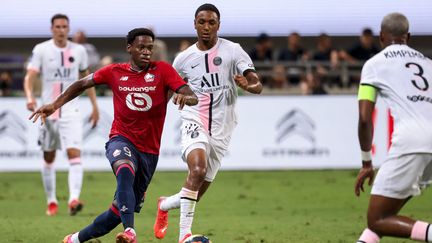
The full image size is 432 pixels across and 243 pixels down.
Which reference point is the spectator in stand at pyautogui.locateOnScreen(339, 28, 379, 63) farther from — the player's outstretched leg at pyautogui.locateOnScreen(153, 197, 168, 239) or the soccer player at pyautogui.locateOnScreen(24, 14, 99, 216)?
the player's outstretched leg at pyautogui.locateOnScreen(153, 197, 168, 239)

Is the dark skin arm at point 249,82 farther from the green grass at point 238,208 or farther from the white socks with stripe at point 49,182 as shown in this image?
the white socks with stripe at point 49,182

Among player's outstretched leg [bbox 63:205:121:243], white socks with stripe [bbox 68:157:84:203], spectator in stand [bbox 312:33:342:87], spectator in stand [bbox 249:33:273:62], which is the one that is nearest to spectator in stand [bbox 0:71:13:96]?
spectator in stand [bbox 249:33:273:62]

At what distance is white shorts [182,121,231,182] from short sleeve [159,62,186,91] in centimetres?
97

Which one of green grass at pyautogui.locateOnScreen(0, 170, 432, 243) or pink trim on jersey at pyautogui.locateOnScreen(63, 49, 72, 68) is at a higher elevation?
pink trim on jersey at pyautogui.locateOnScreen(63, 49, 72, 68)

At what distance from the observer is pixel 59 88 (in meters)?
16.7

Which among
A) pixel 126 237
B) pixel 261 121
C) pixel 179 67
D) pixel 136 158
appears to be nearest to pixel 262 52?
pixel 261 121

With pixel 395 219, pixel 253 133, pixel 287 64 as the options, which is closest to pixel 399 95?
pixel 395 219

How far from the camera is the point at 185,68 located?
12.2 m

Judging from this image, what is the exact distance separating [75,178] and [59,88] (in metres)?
1.49

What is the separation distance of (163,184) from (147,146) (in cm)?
1013

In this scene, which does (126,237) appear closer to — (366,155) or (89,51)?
(366,155)

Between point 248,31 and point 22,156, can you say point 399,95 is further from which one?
point 248,31

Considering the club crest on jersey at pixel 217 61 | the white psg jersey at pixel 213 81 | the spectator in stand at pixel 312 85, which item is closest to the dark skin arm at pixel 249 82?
the white psg jersey at pixel 213 81

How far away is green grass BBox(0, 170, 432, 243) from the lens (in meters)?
13.3
